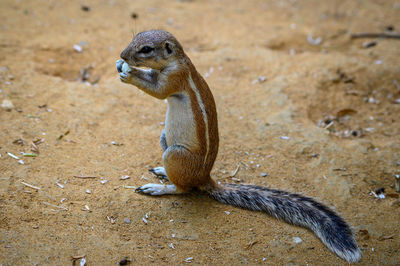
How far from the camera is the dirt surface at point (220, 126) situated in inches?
132

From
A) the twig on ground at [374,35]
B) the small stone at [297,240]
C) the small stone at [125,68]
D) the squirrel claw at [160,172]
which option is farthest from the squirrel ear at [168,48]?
the twig on ground at [374,35]

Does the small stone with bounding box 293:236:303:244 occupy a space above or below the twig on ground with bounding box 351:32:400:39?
below

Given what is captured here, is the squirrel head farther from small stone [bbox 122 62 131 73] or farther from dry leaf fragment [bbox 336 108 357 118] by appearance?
dry leaf fragment [bbox 336 108 357 118]

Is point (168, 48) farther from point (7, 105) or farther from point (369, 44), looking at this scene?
point (369, 44)

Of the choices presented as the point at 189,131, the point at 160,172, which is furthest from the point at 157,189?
the point at 189,131

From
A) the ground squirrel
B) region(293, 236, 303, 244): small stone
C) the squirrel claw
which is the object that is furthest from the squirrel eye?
region(293, 236, 303, 244): small stone

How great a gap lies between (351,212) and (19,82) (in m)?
4.66

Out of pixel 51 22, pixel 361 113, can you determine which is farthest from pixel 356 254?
pixel 51 22

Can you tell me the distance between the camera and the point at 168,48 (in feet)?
11.3

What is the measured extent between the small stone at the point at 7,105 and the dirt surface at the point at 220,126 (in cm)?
2

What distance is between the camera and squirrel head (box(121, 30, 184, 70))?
3445mm

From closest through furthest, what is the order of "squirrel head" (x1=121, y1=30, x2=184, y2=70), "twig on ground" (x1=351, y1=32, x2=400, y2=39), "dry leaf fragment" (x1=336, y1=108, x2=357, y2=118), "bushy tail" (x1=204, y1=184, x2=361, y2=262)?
"bushy tail" (x1=204, y1=184, x2=361, y2=262) → "squirrel head" (x1=121, y1=30, x2=184, y2=70) → "dry leaf fragment" (x1=336, y1=108, x2=357, y2=118) → "twig on ground" (x1=351, y1=32, x2=400, y2=39)

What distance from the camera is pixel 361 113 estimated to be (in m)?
5.59

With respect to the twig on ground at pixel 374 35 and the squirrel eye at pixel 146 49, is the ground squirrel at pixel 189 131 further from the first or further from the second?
the twig on ground at pixel 374 35
